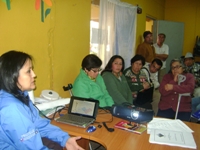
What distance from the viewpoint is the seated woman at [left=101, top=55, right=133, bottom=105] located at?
2.38 meters

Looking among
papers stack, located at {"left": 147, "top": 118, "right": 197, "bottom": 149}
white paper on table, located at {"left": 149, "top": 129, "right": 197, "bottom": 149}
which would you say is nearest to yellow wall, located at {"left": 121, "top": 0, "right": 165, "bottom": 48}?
papers stack, located at {"left": 147, "top": 118, "right": 197, "bottom": 149}

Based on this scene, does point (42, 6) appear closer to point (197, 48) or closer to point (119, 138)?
point (119, 138)

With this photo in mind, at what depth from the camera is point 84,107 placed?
169 centimetres

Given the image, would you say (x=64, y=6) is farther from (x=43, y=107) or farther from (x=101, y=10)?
(x=43, y=107)

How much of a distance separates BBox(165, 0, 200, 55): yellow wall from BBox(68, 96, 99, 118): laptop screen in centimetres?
518

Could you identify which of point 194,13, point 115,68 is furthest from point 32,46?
point 194,13

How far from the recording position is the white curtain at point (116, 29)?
117 inches

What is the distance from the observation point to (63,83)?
237 centimetres

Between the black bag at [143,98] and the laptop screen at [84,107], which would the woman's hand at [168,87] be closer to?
the black bag at [143,98]

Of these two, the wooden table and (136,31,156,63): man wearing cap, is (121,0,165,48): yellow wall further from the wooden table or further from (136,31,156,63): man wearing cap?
the wooden table

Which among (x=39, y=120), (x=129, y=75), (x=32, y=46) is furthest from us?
(x=129, y=75)

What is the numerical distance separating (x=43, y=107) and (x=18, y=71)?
2.37 feet

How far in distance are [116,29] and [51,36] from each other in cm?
153

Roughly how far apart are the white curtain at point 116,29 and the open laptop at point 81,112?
138 centimetres
